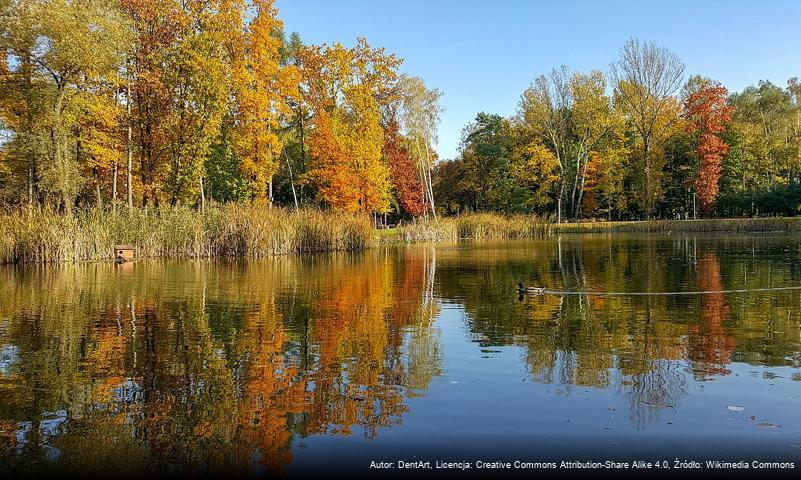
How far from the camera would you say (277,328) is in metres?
8.87

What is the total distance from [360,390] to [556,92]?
206 feet

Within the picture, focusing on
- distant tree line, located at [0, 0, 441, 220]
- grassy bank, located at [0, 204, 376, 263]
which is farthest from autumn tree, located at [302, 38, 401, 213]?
grassy bank, located at [0, 204, 376, 263]

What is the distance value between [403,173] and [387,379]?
54746 millimetres

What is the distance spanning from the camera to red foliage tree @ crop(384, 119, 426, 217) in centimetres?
5722

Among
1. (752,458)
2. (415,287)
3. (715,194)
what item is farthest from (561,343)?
(715,194)

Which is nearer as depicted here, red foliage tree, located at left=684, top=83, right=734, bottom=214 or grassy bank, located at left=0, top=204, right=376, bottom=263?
grassy bank, located at left=0, top=204, right=376, bottom=263

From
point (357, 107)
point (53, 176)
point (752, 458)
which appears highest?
point (357, 107)

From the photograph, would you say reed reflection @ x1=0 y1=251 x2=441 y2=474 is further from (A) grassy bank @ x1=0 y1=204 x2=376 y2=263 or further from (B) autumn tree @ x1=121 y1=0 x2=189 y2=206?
(B) autumn tree @ x1=121 y1=0 x2=189 y2=206

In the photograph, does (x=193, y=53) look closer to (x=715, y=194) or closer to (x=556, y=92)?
(x=556, y=92)

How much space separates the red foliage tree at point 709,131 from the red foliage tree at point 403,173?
26091 mm

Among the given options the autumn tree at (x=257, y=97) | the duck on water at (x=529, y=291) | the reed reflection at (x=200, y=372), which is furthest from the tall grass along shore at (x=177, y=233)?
the duck on water at (x=529, y=291)

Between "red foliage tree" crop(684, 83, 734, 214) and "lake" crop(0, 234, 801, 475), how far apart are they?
4884cm

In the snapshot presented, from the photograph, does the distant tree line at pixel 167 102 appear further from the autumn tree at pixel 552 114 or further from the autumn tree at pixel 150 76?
the autumn tree at pixel 552 114

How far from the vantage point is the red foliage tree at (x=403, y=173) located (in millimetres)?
57219
